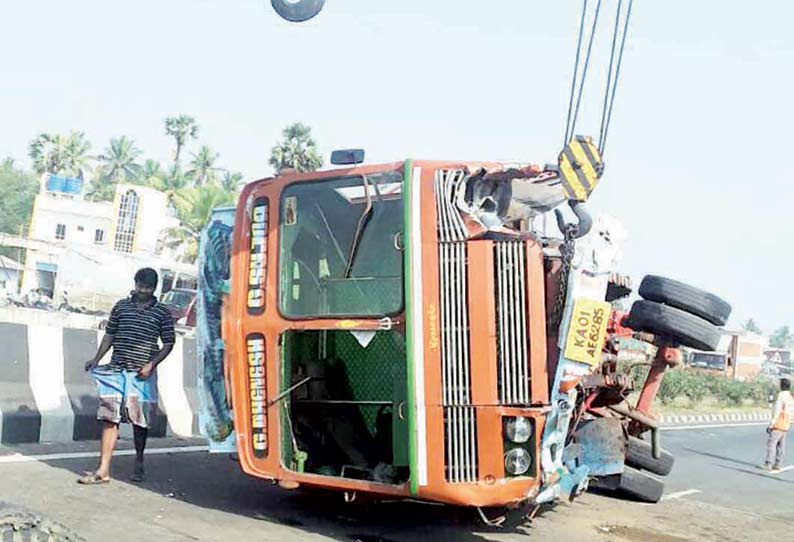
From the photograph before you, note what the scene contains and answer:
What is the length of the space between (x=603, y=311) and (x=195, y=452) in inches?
168

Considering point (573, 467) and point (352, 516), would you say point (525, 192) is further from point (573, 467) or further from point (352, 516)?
point (352, 516)

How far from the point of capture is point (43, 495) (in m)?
5.82

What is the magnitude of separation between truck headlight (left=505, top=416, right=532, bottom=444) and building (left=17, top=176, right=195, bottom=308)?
39951mm

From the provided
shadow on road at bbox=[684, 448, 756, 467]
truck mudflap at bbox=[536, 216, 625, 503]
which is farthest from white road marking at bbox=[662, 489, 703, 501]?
shadow on road at bbox=[684, 448, 756, 467]

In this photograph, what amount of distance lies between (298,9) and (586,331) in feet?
10.4

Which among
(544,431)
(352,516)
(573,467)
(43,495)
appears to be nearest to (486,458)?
(544,431)

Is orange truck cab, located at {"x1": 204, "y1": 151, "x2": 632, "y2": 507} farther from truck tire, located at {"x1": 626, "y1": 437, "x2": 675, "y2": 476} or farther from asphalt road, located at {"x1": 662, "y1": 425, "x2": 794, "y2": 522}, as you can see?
asphalt road, located at {"x1": 662, "y1": 425, "x2": 794, "y2": 522}

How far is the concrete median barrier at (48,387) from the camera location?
296 inches

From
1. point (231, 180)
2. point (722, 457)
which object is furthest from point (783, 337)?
point (722, 457)

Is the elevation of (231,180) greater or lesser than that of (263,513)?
greater

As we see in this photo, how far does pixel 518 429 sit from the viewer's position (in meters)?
5.14

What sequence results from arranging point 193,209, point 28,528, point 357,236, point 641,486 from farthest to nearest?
point 193,209 → point 641,486 → point 357,236 → point 28,528

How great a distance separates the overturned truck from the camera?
514cm

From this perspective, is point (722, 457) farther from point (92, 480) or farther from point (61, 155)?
point (61, 155)
